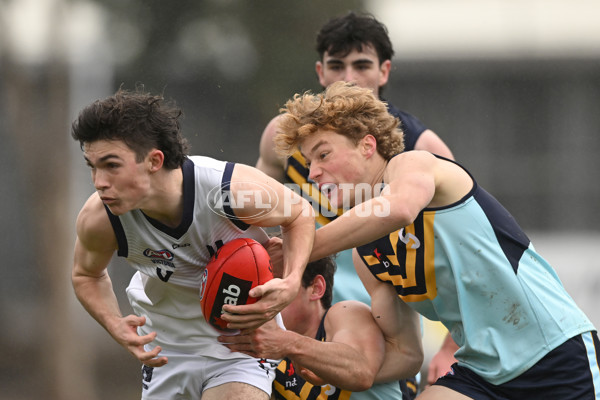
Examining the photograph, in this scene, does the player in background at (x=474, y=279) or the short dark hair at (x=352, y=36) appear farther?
the short dark hair at (x=352, y=36)

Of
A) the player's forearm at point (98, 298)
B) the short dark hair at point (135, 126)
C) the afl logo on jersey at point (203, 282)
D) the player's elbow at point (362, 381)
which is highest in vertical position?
the short dark hair at point (135, 126)

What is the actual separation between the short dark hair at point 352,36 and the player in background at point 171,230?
2045 millimetres

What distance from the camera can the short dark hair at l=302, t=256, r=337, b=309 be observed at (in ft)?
13.1

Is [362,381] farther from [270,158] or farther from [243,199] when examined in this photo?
[270,158]

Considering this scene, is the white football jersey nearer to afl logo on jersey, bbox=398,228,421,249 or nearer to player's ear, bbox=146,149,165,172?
player's ear, bbox=146,149,165,172

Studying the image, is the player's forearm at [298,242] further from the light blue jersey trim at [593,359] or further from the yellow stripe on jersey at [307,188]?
the yellow stripe on jersey at [307,188]

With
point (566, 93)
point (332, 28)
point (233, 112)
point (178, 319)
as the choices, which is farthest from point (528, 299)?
point (566, 93)

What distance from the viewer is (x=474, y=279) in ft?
10.2

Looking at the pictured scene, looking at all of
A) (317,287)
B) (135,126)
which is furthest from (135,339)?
(317,287)

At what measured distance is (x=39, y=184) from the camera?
791 centimetres

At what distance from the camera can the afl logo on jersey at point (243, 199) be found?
3.13m

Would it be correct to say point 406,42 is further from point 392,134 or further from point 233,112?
point 392,134

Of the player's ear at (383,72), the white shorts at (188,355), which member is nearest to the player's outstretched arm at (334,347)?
the white shorts at (188,355)

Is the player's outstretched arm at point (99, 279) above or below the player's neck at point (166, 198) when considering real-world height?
below
